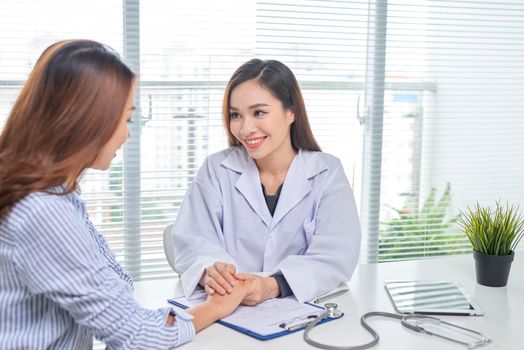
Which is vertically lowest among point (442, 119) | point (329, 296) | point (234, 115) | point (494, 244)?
point (329, 296)

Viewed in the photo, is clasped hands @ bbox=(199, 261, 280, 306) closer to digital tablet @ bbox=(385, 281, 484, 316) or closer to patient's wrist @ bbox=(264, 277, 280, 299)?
patient's wrist @ bbox=(264, 277, 280, 299)

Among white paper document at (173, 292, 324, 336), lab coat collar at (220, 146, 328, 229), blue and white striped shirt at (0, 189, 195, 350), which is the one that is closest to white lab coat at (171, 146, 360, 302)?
lab coat collar at (220, 146, 328, 229)

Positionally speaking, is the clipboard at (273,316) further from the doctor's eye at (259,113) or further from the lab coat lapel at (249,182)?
A: the doctor's eye at (259,113)

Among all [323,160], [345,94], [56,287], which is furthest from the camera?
[345,94]

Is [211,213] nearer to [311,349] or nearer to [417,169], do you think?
[311,349]

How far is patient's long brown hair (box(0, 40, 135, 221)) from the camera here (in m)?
1.17

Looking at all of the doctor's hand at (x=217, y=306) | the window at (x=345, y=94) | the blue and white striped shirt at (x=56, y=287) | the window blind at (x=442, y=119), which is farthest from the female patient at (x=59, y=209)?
the window blind at (x=442, y=119)

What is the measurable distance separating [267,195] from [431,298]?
640 millimetres

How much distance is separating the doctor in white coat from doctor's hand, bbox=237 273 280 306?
155 mm

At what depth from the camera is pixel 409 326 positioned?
151cm

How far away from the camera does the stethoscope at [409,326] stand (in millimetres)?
1404

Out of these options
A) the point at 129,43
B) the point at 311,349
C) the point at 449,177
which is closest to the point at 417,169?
the point at 449,177

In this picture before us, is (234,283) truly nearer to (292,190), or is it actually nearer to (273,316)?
(273,316)

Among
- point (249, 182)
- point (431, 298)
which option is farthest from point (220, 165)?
point (431, 298)
